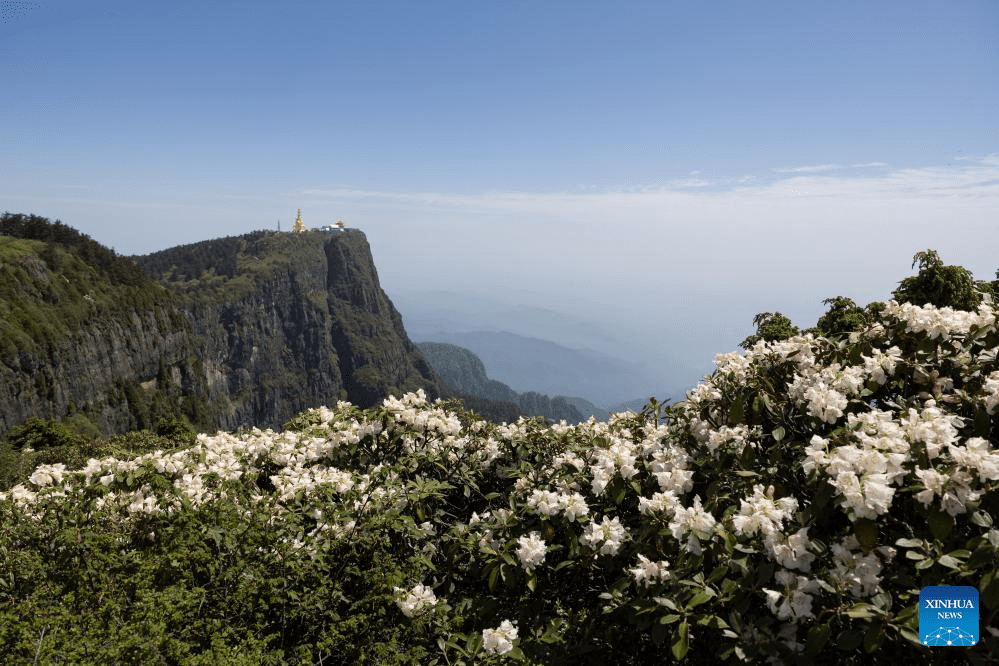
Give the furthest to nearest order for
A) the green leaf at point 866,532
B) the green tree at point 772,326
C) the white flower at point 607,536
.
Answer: the green tree at point 772,326
the white flower at point 607,536
the green leaf at point 866,532

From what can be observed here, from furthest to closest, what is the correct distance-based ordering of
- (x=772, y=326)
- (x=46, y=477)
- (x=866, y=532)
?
(x=772, y=326)
(x=46, y=477)
(x=866, y=532)

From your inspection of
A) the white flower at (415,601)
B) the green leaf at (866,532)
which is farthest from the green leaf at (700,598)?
the white flower at (415,601)

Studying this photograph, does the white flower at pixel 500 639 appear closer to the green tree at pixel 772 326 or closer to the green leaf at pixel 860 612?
the green leaf at pixel 860 612

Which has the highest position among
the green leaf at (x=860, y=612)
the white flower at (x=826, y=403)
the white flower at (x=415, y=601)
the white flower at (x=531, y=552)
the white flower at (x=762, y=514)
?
the white flower at (x=826, y=403)

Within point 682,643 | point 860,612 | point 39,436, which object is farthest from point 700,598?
point 39,436

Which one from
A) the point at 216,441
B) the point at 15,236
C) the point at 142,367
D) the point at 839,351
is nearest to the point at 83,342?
the point at 142,367

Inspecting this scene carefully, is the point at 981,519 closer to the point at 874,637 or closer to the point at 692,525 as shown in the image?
the point at 874,637

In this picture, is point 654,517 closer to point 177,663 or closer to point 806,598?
point 806,598
